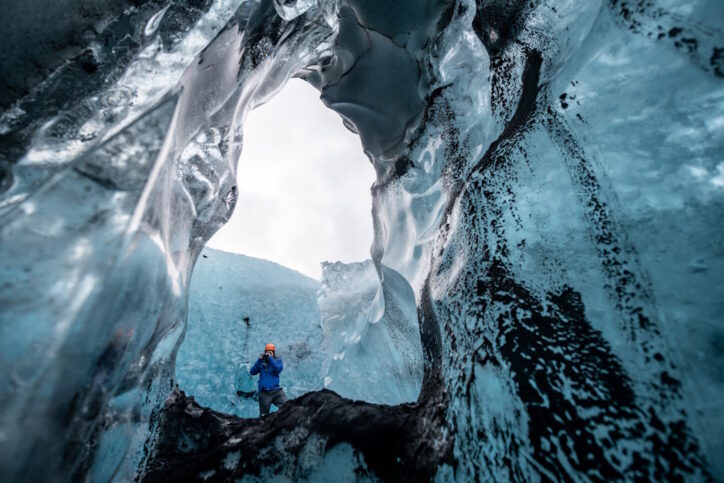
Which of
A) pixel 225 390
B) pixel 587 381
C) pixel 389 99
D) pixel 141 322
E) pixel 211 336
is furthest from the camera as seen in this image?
pixel 211 336

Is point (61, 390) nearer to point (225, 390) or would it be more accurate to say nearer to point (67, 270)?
point (67, 270)

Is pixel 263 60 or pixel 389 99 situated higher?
pixel 263 60

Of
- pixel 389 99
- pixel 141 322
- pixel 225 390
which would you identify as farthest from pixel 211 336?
pixel 141 322

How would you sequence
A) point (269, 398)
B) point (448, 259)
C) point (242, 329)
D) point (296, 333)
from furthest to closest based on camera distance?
point (296, 333) < point (242, 329) < point (269, 398) < point (448, 259)

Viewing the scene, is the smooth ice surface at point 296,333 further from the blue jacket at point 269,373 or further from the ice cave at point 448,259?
the ice cave at point 448,259

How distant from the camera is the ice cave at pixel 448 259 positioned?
23.7 inches

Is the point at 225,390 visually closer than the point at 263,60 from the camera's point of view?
No

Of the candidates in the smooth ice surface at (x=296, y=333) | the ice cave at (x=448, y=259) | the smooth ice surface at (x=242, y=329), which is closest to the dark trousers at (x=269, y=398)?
the smooth ice surface at (x=296, y=333)

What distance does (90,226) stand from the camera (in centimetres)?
70

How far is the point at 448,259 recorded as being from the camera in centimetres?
135

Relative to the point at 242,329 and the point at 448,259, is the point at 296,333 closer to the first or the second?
the point at 242,329

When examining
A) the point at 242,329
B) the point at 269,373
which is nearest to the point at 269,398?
the point at 269,373

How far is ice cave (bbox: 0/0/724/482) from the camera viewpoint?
60 centimetres

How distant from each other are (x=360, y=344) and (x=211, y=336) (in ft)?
8.57
